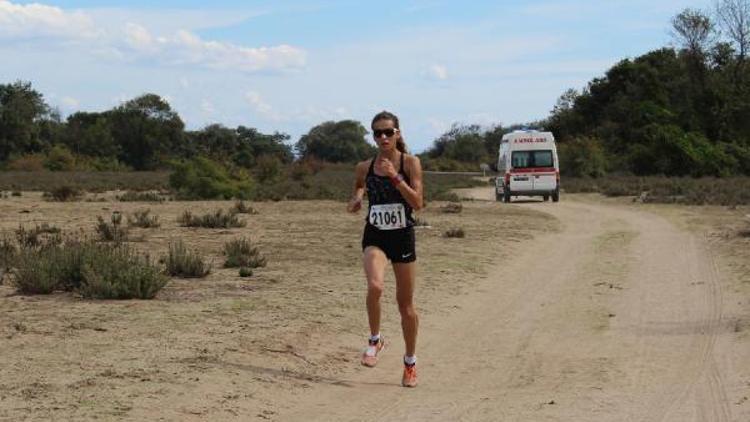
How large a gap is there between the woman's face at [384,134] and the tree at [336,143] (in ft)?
393

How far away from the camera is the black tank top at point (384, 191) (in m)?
7.32

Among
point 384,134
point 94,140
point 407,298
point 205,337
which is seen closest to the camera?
point 384,134

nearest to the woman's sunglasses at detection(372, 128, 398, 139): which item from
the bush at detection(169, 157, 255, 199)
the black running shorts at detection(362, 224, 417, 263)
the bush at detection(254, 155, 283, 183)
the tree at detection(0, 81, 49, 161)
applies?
the black running shorts at detection(362, 224, 417, 263)

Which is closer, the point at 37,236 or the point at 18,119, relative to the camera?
the point at 37,236

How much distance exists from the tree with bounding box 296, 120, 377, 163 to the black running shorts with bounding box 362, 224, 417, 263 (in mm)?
119665

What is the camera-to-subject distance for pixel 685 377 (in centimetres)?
762

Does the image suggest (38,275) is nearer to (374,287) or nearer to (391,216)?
(374,287)

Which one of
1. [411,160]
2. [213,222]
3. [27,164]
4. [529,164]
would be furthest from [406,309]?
[27,164]

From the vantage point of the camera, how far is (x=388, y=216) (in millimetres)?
→ 7371

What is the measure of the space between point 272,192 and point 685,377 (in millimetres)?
34734

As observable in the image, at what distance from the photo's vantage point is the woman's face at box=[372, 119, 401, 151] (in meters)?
7.30

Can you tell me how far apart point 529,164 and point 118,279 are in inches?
1096

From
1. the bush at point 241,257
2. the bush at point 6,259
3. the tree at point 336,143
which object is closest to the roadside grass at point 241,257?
the bush at point 241,257

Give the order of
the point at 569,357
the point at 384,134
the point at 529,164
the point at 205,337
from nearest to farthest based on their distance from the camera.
Answer: the point at 384,134, the point at 569,357, the point at 205,337, the point at 529,164
